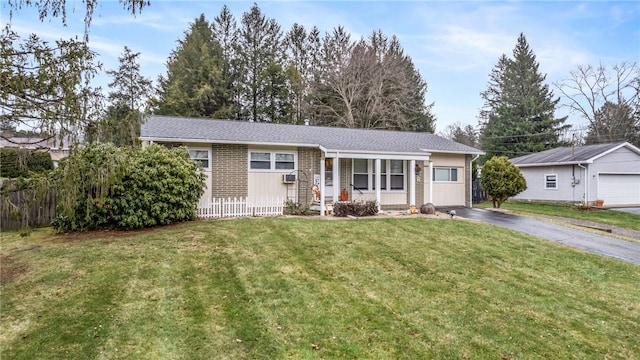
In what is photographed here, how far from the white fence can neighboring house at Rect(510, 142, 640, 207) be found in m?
18.6

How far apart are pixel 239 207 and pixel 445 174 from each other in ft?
33.0

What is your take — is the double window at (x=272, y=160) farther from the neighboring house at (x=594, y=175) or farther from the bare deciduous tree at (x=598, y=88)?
the bare deciduous tree at (x=598, y=88)

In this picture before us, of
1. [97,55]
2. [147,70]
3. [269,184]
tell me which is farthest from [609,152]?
[147,70]

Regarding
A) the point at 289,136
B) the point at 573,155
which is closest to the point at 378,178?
the point at 289,136

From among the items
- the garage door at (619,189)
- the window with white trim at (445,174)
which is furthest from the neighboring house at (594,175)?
the window with white trim at (445,174)

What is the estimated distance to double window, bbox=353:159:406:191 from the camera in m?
14.7

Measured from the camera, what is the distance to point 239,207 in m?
11.8

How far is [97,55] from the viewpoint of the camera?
13.3 ft

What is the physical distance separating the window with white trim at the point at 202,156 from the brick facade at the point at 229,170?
0.17 metres

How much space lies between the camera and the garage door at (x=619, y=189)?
2044 centimetres

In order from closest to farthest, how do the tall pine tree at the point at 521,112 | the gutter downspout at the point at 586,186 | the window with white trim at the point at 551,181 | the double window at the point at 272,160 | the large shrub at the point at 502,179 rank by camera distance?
the double window at the point at 272,160 → the large shrub at the point at 502,179 → the gutter downspout at the point at 586,186 → the window with white trim at the point at 551,181 → the tall pine tree at the point at 521,112

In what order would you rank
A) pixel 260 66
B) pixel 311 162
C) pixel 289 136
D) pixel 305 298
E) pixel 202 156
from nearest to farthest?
1. pixel 305 298
2. pixel 202 156
3. pixel 311 162
4. pixel 289 136
5. pixel 260 66

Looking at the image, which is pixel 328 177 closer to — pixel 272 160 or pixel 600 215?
pixel 272 160

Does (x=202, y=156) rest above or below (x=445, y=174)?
above
